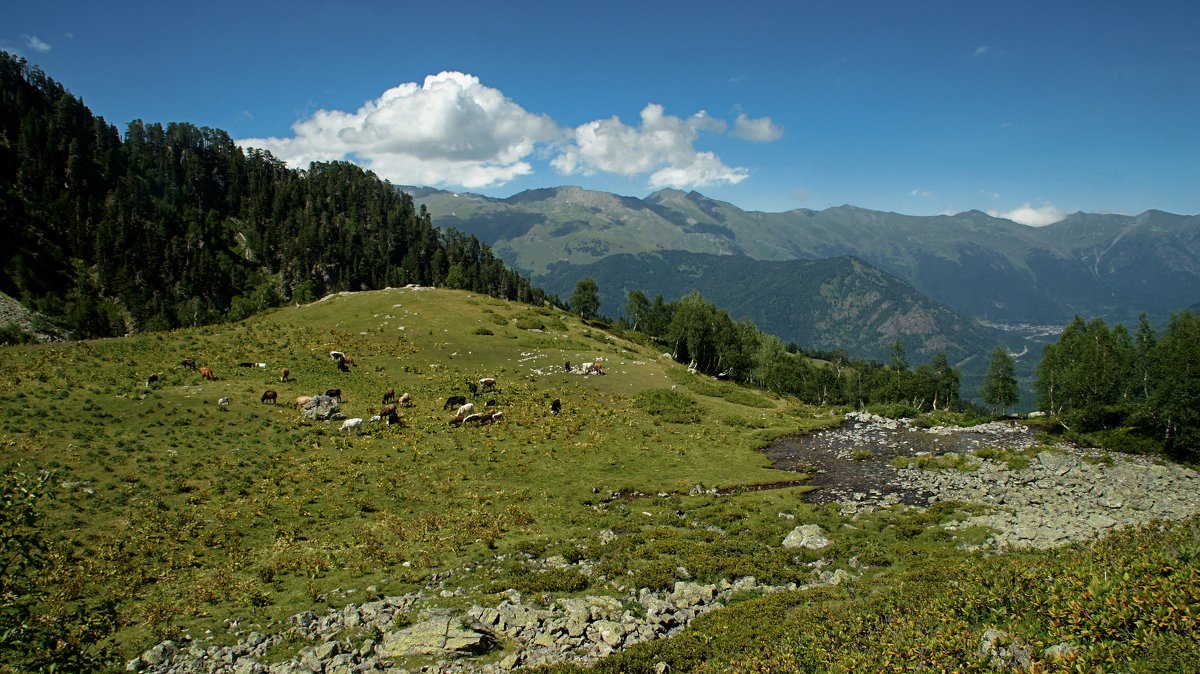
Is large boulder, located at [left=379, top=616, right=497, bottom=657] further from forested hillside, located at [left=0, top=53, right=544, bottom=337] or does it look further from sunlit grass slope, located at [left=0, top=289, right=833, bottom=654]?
forested hillside, located at [left=0, top=53, right=544, bottom=337]

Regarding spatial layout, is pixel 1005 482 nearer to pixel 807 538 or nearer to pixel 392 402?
pixel 807 538

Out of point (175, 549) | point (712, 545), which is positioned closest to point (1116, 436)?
point (712, 545)

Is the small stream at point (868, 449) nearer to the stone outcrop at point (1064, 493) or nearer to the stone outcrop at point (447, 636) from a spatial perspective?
the stone outcrop at point (1064, 493)

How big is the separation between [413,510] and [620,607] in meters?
13.4

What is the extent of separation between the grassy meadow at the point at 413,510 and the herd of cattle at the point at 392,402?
89 centimetres

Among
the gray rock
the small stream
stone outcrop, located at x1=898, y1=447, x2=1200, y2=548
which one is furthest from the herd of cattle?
stone outcrop, located at x1=898, y1=447, x2=1200, y2=548

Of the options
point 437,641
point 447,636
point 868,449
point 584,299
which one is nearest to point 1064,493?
point 868,449

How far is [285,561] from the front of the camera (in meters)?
20.2

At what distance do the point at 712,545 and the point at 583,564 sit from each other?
18.9 ft

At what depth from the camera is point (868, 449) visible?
45.4 m

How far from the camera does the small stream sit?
33553 mm

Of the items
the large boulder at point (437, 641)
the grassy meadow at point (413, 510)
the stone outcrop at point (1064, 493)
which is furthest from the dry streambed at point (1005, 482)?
the large boulder at point (437, 641)

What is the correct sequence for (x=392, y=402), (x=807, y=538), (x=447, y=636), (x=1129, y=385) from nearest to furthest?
(x=447, y=636) → (x=807, y=538) → (x=392, y=402) → (x=1129, y=385)

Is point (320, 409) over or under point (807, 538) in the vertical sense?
over
